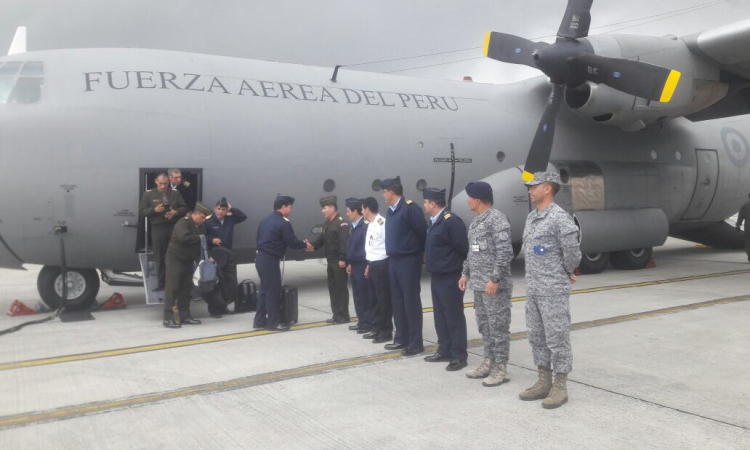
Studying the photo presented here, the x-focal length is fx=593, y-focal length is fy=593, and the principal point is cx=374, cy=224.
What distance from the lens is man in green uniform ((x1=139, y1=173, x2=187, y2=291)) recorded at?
844 cm

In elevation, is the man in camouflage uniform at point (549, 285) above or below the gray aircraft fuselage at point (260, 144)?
below

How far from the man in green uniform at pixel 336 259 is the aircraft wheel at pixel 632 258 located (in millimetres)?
7876

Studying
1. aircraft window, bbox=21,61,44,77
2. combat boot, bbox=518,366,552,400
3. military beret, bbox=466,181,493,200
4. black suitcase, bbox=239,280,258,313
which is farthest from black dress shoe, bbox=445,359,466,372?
aircraft window, bbox=21,61,44,77

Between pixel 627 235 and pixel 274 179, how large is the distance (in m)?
7.52

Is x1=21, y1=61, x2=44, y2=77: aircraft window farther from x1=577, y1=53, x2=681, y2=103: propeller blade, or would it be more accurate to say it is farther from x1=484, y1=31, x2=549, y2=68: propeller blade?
x1=577, y1=53, x2=681, y2=103: propeller blade

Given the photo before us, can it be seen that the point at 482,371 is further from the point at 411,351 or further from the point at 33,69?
the point at 33,69

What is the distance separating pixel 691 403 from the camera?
182 inches

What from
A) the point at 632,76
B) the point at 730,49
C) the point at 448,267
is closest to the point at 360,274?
the point at 448,267

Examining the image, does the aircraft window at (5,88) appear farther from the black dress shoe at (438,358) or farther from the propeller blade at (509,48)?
the propeller blade at (509,48)

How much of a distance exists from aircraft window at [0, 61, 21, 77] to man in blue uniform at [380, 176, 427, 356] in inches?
249

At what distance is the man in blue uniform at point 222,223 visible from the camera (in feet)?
29.9

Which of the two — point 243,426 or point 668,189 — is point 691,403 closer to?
point 243,426

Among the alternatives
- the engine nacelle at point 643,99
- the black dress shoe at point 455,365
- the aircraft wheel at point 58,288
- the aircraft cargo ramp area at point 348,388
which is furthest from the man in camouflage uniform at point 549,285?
the aircraft wheel at point 58,288

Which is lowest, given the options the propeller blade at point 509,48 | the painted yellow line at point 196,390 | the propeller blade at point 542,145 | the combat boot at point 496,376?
the painted yellow line at point 196,390
